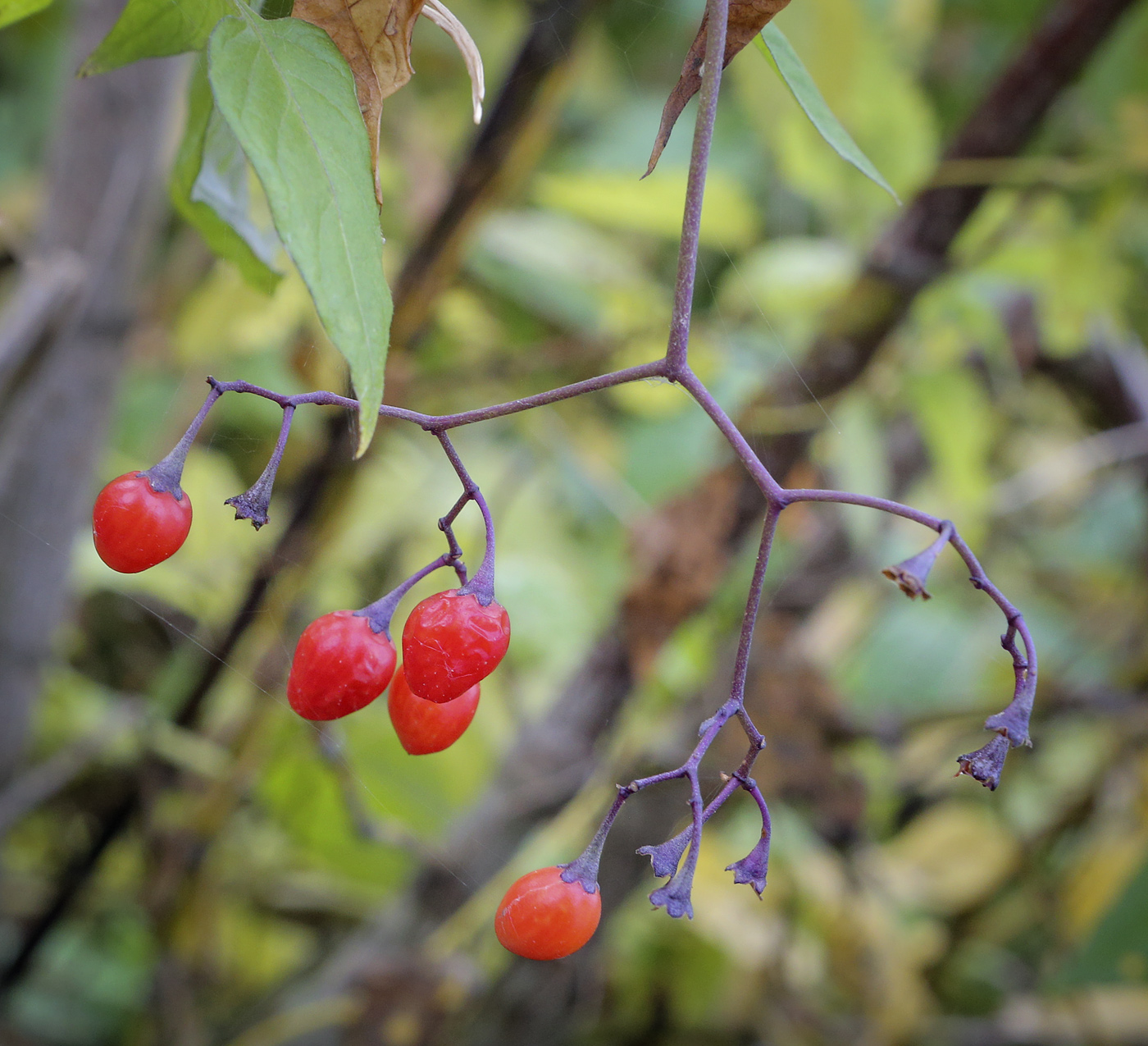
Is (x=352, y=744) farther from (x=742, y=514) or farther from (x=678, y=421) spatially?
(x=678, y=421)

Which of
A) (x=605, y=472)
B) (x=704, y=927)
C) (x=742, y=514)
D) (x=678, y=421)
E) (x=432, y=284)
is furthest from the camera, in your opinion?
(x=678, y=421)

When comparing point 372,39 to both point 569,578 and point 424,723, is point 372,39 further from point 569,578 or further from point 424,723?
point 569,578

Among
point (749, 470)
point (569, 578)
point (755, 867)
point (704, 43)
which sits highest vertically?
point (704, 43)

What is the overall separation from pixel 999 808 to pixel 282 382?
3.32 ft

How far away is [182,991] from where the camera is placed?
92 centimetres

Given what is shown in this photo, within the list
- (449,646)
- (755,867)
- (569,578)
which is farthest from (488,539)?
(569,578)

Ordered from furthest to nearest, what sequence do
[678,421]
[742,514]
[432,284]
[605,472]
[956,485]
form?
[678,421], [605,472], [956,485], [742,514], [432,284]

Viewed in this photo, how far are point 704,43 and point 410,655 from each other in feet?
0.73

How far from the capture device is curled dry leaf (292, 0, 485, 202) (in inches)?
11.8

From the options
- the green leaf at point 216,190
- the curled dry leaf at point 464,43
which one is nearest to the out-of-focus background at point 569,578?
the green leaf at point 216,190

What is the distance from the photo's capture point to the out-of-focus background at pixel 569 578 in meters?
Result: 0.79

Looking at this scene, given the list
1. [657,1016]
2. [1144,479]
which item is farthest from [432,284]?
[1144,479]

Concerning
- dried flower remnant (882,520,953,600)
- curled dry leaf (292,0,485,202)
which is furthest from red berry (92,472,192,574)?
dried flower remnant (882,520,953,600)

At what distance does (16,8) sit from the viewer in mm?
290
